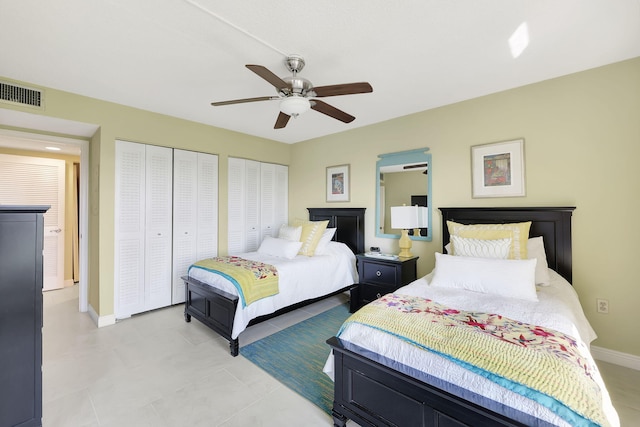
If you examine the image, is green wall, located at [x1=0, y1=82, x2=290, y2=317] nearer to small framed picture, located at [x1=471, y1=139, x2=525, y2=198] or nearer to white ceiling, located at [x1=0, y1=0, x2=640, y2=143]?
white ceiling, located at [x1=0, y1=0, x2=640, y2=143]

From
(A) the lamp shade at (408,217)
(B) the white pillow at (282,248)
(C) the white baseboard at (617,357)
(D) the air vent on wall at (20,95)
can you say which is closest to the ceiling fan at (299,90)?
(A) the lamp shade at (408,217)

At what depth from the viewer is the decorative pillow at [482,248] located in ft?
7.77

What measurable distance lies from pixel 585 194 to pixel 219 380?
11.6 feet

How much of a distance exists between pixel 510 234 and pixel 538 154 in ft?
3.00

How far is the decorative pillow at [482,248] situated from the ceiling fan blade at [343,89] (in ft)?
5.28

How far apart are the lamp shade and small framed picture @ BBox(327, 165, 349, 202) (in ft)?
3.66

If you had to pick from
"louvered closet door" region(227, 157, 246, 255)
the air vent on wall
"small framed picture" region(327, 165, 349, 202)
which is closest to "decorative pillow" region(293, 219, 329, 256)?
"small framed picture" region(327, 165, 349, 202)

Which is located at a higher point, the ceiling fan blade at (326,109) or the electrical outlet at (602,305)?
the ceiling fan blade at (326,109)

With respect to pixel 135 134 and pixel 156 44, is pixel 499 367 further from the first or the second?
pixel 135 134

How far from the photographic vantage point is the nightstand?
3160 mm

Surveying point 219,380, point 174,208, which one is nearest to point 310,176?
point 174,208

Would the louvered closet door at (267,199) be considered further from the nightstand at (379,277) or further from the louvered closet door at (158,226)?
the nightstand at (379,277)

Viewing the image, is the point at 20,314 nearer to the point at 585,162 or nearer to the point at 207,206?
the point at 207,206

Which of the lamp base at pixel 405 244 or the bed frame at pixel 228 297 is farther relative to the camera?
the lamp base at pixel 405 244
